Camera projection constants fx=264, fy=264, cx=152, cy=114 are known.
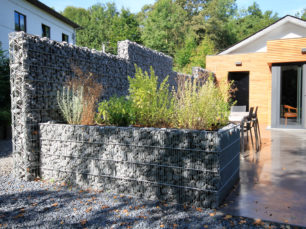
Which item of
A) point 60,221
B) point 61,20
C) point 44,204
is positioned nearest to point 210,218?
point 60,221

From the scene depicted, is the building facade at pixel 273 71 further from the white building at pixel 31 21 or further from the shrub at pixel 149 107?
the white building at pixel 31 21

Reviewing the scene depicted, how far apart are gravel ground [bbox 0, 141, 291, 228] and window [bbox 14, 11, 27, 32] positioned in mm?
12977

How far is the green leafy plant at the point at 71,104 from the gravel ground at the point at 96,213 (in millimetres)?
1148

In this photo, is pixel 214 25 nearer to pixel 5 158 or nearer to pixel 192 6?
pixel 192 6

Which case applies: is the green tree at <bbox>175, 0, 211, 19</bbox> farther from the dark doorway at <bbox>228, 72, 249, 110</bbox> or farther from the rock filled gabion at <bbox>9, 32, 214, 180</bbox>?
the rock filled gabion at <bbox>9, 32, 214, 180</bbox>

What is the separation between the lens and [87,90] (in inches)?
181

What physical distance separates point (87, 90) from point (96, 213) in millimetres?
2478

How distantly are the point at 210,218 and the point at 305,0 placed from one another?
1449 inches

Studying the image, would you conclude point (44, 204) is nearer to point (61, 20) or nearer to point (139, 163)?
point (139, 163)

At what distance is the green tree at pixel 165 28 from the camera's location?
27.3m

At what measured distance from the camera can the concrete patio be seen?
2605 millimetres

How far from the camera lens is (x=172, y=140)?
2.88 metres

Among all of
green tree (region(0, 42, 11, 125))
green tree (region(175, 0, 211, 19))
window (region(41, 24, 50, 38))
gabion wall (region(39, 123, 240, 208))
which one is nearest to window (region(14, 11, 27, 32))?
window (region(41, 24, 50, 38))

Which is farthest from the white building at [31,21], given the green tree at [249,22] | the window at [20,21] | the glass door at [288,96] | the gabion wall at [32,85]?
the green tree at [249,22]
